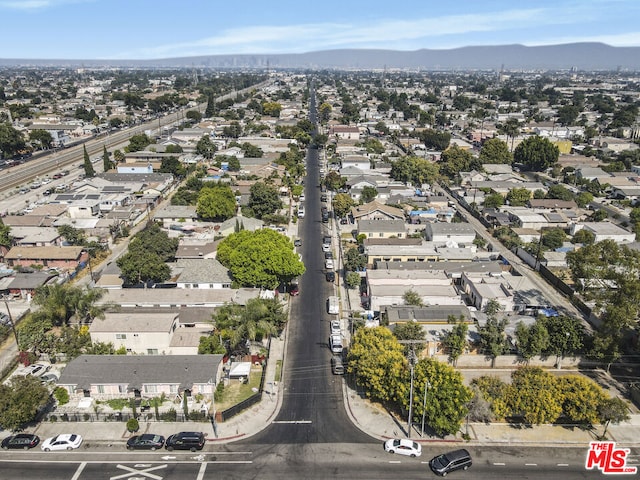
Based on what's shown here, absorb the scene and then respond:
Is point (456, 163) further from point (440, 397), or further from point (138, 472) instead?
point (138, 472)

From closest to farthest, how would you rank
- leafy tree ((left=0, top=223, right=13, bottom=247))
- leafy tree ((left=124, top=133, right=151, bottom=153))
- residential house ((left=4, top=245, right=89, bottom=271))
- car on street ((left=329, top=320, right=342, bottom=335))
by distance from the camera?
car on street ((left=329, top=320, right=342, bottom=335))
residential house ((left=4, top=245, right=89, bottom=271))
leafy tree ((left=0, top=223, right=13, bottom=247))
leafy tree ((left=124, top=133, right=151, bottom=153))

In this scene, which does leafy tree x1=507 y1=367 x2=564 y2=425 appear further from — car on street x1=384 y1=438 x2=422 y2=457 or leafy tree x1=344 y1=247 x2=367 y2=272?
leafy tree x1=344 y1=247 x2=367 y2=272

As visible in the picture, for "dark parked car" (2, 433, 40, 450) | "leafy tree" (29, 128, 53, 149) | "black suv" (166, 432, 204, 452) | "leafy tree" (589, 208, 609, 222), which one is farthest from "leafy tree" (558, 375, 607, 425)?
"leafy tree" (29, 128, 53, 149)

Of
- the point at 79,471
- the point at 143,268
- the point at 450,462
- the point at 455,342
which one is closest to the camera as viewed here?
the point at 450,462

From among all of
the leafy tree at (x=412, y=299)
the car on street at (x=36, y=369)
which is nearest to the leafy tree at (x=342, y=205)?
the leafy tree at (x=412, y=299)

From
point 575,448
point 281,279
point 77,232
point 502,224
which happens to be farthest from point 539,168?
point 77,232

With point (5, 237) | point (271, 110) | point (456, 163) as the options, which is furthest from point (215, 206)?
point (271, 110)

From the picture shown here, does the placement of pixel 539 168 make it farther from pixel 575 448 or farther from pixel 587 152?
pixel 575 448

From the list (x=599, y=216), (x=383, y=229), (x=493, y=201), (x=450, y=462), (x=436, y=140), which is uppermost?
(x=436, y=140)
